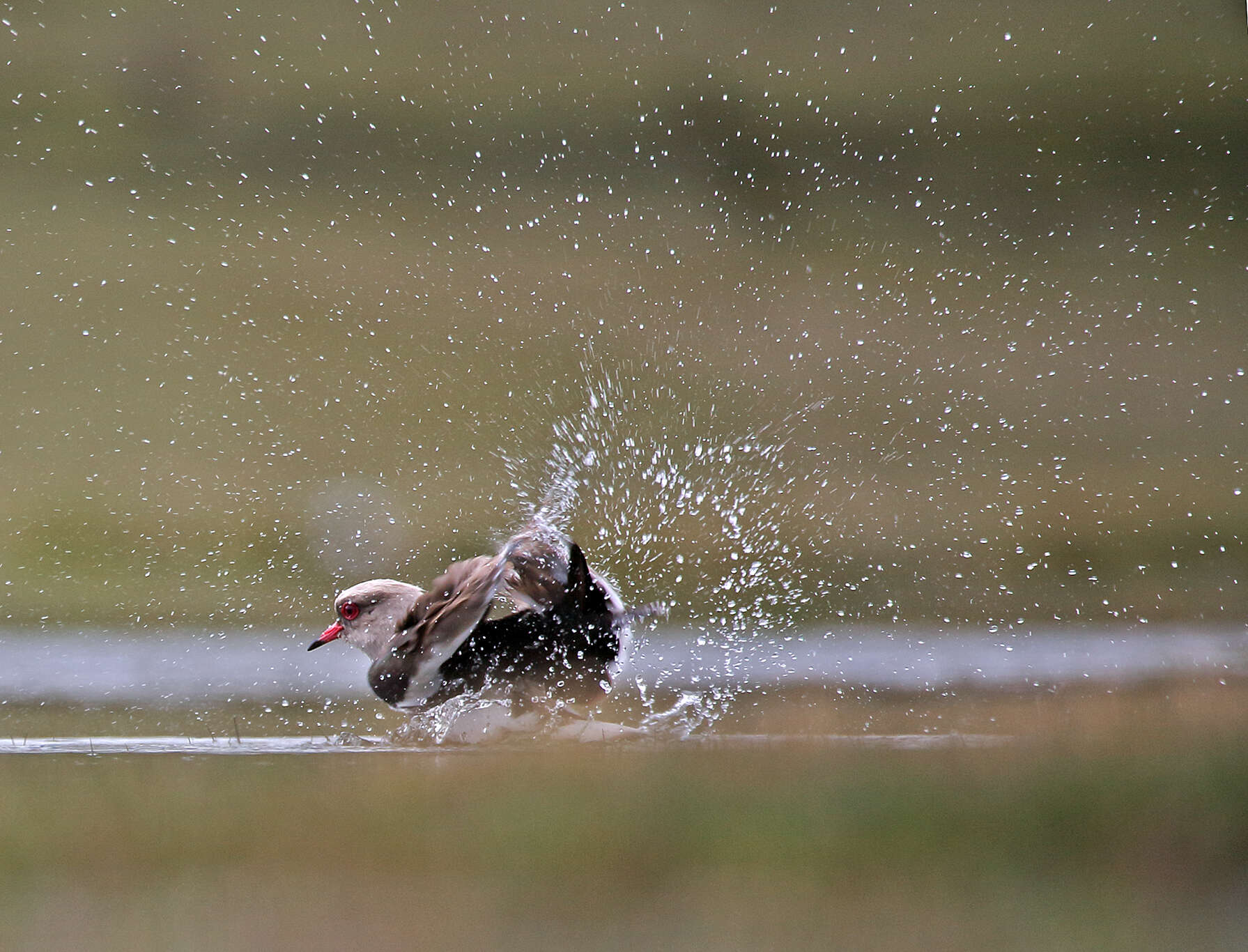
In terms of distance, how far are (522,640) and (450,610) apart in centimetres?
6

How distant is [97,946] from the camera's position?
5.8 inches

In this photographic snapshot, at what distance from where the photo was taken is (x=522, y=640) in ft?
1.87

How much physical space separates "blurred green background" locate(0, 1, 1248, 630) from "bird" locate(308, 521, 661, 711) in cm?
30

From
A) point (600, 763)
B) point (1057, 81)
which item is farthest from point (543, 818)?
point (1057, 81)

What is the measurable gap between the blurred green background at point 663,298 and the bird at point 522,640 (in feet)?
0.97

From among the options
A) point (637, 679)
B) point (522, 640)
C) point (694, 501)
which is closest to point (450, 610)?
point (522, 640)

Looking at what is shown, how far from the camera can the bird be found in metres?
0.54

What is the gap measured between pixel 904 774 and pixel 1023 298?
3.48ft

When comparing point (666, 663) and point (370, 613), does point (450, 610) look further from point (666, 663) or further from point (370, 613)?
point (666, 663)

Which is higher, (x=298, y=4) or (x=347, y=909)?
(x=298, y=4)

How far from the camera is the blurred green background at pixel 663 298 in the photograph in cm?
96

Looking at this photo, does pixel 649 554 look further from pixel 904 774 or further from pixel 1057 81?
pixel 904 774

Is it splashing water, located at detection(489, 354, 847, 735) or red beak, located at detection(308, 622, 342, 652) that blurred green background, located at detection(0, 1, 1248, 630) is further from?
red beak, located at detection(308, 622, 342, 652)

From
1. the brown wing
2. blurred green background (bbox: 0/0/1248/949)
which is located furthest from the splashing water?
the brown wing
